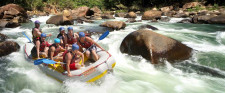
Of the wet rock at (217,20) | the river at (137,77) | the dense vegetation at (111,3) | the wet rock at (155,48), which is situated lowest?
the river at (137,77)

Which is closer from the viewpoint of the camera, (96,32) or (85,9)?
(96,32)

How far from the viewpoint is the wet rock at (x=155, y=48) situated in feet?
18.4

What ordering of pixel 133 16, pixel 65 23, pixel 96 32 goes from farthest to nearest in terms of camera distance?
→ pixel 133 16 → pixel 65 23 → pixel 96 32

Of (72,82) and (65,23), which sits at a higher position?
(65,23)

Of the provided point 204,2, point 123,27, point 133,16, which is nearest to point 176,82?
point 123,27

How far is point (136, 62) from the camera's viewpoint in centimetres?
587

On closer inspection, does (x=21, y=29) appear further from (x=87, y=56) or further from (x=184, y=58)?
(x=184, y=58)

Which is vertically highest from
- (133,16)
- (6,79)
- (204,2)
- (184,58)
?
(204,2)

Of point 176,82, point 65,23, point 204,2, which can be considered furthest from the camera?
point 204,2

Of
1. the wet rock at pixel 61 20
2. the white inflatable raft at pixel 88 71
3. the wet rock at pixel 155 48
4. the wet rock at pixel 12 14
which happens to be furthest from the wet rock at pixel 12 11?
the wet rock at pixel 155 48

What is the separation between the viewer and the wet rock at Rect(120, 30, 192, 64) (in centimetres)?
562

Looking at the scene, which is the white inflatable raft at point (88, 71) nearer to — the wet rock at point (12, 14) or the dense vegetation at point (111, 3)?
the wet rock at point (12, 14)

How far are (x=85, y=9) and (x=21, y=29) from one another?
24.9 feet

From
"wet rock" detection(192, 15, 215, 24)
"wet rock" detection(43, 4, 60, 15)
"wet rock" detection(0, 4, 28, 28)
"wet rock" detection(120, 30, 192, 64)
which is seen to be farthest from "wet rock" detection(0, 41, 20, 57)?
"wet rock" detection(43, 4, 60, 15)
